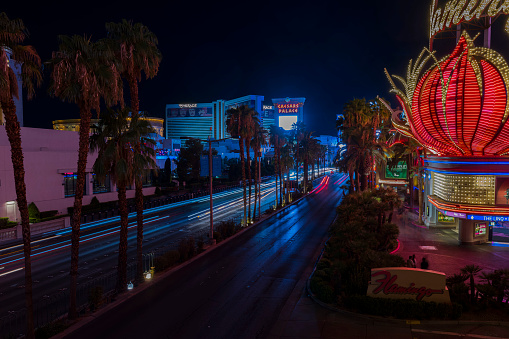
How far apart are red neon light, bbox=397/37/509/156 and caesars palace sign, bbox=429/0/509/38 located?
2831 millimetres

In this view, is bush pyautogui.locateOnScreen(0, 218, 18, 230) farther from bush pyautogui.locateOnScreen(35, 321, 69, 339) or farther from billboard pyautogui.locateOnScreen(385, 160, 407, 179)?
billboard pyautogui.locateOnScreen(385, 160, 407, 179)

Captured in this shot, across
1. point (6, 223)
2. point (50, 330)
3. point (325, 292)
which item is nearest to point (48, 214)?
point (6, 223)

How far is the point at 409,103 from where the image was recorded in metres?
31.3

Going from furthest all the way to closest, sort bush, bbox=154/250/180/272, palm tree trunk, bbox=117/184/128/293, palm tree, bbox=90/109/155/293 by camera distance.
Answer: bush, bbox=154/250/180/272 < palm tree trunk, bbox=117/184/128/293 < palm tree, bbox=90/109/155/293

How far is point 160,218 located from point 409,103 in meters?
29.2

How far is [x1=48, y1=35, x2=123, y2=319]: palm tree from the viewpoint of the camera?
14945 mm

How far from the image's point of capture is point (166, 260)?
2238 cm

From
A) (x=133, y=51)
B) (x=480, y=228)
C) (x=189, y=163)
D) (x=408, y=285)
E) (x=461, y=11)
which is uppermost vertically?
(x=461, y=11)

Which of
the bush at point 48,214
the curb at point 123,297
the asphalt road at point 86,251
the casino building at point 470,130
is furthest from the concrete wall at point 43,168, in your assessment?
the casino building at point 470,130

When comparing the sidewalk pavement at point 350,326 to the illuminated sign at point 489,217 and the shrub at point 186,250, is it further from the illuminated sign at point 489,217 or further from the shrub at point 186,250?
the illuminated sign at point 489,217

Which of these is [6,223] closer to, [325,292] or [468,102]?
[325,292]

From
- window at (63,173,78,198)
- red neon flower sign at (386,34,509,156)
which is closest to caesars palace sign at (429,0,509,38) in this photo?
red neon flower sign at (386,34,509,156)

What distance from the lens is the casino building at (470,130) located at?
25219 millimetres

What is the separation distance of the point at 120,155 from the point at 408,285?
1443 cm
